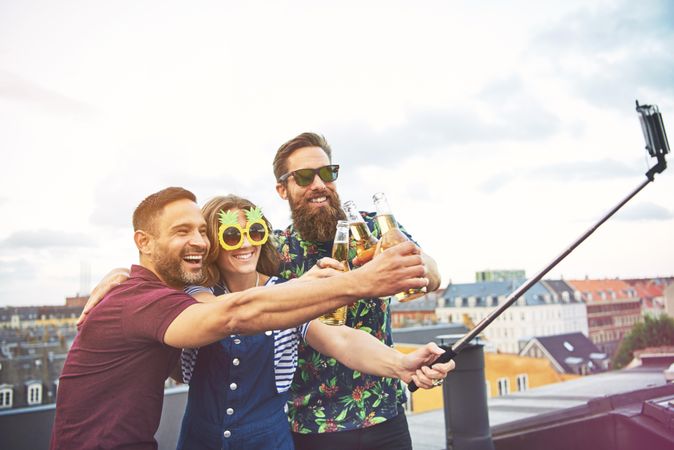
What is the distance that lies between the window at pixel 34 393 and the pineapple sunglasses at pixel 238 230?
29079mm

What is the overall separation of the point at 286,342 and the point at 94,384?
1.98ft

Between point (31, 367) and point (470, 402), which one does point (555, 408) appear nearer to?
point (470, 402)

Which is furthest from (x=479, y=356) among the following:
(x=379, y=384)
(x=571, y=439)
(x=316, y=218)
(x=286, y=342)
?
(x=286, y=342)

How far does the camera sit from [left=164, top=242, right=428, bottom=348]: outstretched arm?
1216 millimetres

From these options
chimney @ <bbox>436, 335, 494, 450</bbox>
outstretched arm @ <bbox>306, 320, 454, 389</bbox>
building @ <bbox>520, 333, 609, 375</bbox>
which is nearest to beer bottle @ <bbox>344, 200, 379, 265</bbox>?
outstretched arm @ <bbox>306, 320, 454, 389</bbox>

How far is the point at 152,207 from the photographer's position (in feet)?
5.32

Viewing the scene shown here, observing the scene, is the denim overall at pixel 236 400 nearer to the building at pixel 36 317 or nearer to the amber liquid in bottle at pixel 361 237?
the amber liquid in bottle at pixel 361 237

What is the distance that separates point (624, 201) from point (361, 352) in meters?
1.09

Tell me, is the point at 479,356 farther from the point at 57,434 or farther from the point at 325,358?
the point at 57,434

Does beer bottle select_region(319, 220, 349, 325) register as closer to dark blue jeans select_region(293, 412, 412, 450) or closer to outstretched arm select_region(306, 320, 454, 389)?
outstretched arm select_region(306, 320, 454, 389)

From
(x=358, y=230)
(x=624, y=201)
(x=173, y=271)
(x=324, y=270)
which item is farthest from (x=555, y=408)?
(x=173, y=271)

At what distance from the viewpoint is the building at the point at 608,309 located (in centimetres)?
2912

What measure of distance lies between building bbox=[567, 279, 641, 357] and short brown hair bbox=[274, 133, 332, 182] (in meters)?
29.6

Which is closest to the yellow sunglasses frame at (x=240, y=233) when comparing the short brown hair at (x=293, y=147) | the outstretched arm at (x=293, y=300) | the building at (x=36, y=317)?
the outstretched arm at (x=293, y=300)
